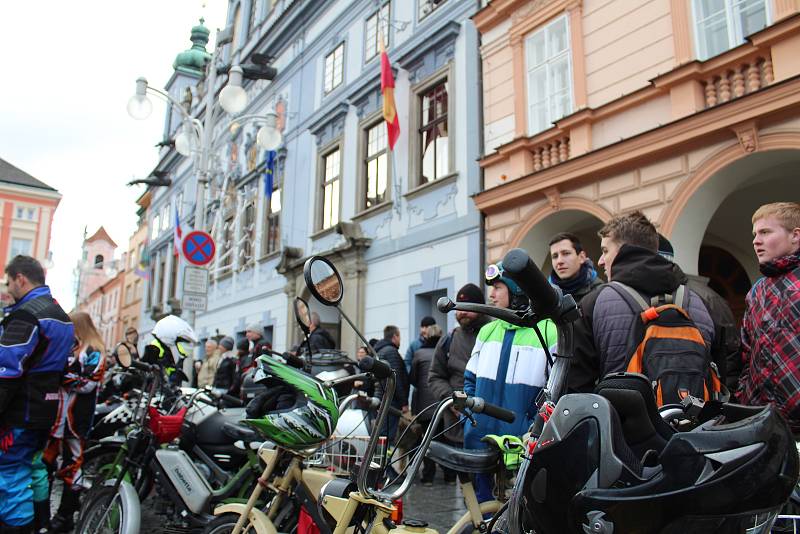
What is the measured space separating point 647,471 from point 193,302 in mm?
9170

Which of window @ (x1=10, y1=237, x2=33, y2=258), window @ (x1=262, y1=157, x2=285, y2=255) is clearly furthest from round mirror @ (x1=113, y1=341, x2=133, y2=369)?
window @ (x1=10, y1=237, x2=33, y2=258)

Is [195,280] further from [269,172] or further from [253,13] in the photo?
[253,13]

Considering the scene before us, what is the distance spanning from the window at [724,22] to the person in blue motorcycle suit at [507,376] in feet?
17.6

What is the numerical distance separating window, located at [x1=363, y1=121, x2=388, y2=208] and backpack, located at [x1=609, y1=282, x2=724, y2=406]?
32.7 ft

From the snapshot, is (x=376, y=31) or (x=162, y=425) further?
(x=376, y=31)

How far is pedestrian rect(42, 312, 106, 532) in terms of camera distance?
482 cm

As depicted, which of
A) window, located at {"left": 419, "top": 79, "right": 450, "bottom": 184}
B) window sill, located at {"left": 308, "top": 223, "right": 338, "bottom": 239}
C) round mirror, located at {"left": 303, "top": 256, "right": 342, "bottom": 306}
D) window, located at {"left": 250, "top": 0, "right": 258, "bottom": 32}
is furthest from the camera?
window, located at {"left": 250, "top": 0, "right": 258, "bottom": 32}

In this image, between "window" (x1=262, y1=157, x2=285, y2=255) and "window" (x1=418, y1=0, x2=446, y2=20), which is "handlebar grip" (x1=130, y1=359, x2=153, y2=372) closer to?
"window" (x1=418, y1=0, x2=446, y2=20)

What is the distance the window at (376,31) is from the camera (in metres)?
12.6

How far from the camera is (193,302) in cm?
947

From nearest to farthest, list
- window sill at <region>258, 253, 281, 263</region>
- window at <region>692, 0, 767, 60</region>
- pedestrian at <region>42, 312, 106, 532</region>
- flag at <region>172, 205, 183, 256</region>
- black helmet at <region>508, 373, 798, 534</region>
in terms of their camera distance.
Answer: black helmet at <region>508, 373, 798, 534</region>, pedestrian at <region>42, 312, 106, 532</region>, window at <region>692, 0, 767, 60</region>, flag at <region>172, 205, 183, 256</region>, window sill at <region>258, 253, 281, 263</region>

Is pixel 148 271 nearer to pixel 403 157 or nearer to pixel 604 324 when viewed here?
pixel 403 157

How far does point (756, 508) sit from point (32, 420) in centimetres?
420

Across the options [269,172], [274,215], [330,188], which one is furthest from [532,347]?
[269,172]
